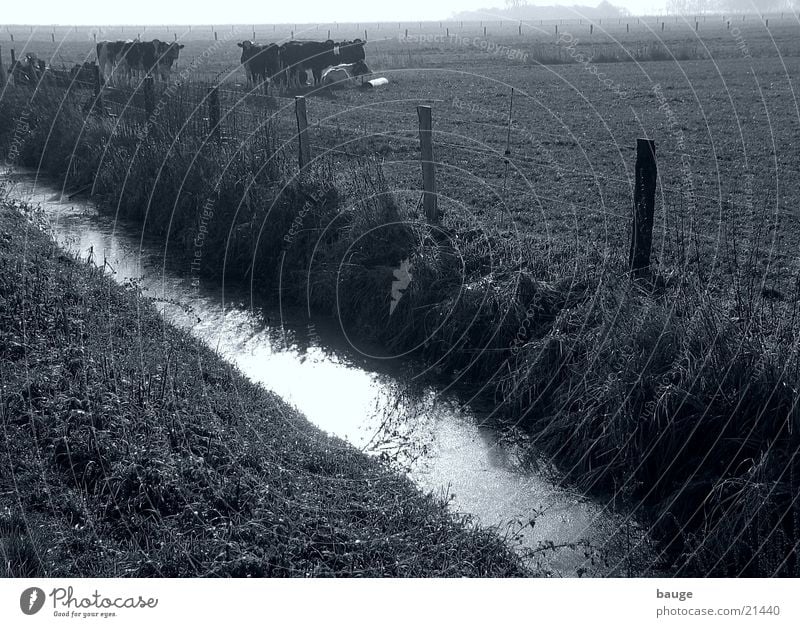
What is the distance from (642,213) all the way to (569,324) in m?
1.03

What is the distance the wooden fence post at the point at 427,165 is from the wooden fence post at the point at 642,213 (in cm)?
225

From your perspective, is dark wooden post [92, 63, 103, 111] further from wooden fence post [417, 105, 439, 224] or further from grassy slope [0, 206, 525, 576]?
grassy slope [0, 206, 525, 576]

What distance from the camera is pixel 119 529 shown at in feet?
13.1

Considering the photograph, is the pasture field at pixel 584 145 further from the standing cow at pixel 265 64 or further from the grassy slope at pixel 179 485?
the standing cow at pixel 265 64

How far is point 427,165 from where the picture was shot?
26.7 feet

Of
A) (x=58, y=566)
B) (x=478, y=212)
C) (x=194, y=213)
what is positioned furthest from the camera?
(x=194, y=213)

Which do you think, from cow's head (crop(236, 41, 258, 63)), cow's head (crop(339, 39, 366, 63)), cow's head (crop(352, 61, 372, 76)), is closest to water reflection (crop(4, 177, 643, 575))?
cow's head (crop(352, 61, 372, 76))

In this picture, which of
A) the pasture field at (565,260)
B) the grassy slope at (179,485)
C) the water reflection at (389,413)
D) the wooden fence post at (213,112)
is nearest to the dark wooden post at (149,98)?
the pasture field at (565,260)

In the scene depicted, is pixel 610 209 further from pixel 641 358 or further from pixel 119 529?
pixel 119 529

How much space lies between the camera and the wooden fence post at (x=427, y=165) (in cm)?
809

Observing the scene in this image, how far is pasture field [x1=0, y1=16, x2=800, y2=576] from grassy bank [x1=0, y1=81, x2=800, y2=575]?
0.02 meters

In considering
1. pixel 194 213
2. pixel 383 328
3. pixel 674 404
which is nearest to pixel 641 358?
pixel 674 404

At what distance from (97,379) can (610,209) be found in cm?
582

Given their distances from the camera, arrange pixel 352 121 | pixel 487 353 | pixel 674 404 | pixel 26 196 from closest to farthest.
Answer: pixel 674 404
pixel 487 353
pixel 26 196
pixel 352 121
